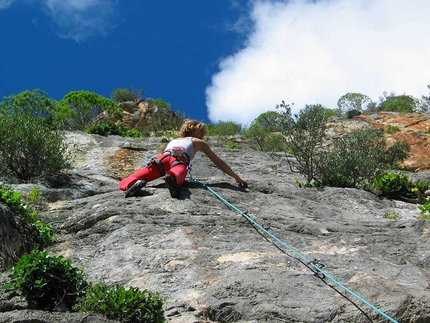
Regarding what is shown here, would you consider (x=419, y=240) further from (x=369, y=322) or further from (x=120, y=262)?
(x=120, y=262)

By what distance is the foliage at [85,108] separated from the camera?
31297mm

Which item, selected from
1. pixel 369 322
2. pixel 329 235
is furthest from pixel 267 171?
pixel 369 322

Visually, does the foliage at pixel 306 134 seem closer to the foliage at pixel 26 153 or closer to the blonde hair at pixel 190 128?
the blonde hair at pixel 190 128

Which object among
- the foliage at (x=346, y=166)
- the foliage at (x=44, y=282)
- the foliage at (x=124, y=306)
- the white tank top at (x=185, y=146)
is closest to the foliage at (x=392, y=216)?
the foliage at (x=346, y=166)

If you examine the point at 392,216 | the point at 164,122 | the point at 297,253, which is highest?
the point at 164,122

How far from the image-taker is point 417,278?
567 centimetres

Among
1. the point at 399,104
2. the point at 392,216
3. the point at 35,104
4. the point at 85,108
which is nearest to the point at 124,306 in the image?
the point at 392,216

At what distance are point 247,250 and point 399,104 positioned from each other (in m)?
49.0

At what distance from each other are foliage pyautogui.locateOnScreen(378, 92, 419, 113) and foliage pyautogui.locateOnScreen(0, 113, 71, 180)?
41.5 meters

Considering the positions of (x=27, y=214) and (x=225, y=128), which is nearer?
(x=27, y=214)

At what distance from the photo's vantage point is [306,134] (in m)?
14.7

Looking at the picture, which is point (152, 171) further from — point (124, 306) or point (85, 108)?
point (85, 108)

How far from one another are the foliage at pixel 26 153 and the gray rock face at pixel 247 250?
6.01 feet

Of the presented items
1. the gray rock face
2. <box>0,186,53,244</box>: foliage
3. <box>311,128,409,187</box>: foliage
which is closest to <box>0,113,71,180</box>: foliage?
the gray rock face
